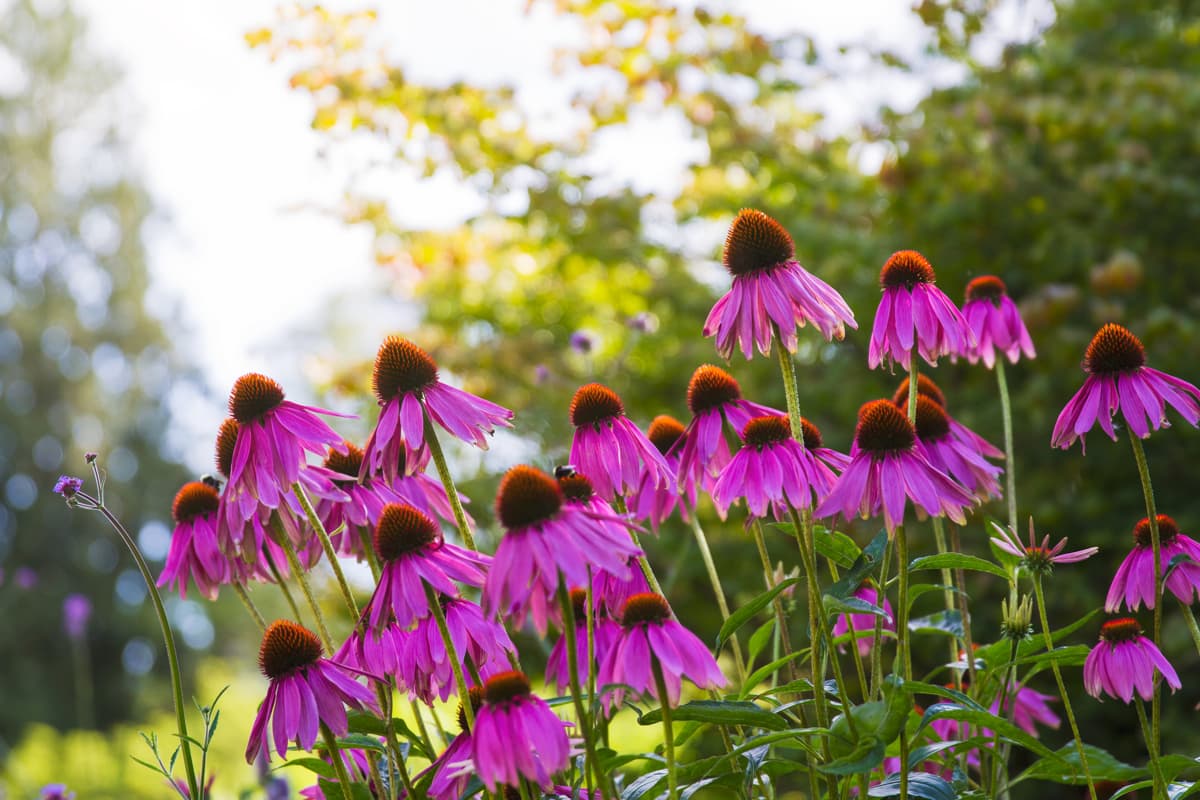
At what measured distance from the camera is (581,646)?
108 centimetres

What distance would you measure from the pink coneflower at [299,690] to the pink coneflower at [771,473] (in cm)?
38

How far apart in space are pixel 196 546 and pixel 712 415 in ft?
2.05

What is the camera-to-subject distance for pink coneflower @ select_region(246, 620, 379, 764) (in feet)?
3.10

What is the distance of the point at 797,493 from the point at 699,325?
10.0 feet

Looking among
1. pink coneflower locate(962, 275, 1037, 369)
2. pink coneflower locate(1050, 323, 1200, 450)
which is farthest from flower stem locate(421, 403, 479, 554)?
pink coneflower locate(962, 275, 1037, 369)

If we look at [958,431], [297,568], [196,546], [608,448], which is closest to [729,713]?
[608,448]

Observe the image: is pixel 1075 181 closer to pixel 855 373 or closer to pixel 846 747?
pixel 855 373

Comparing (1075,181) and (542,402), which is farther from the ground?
(1075,181)

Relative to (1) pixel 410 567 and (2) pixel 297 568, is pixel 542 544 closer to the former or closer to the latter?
(1) pixel 410 567

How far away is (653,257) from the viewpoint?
4312mm

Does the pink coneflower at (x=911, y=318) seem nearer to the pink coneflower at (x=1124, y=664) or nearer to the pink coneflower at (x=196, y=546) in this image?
the pink coneflower at (x=1124, y=664)

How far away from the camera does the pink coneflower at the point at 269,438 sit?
1.01 metres

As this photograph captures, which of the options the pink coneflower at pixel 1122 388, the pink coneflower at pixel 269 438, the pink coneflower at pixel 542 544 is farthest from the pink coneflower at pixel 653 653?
the pink coneflower at pixel 1122 388

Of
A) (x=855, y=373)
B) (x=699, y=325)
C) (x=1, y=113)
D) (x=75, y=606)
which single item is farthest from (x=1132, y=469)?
(x=1, y=113)
